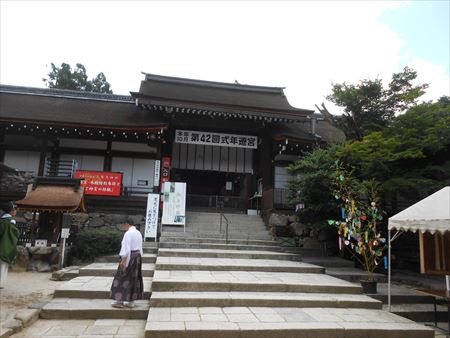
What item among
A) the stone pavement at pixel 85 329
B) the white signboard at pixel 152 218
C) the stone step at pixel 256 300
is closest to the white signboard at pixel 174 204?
the white signboard at pixel 152 218

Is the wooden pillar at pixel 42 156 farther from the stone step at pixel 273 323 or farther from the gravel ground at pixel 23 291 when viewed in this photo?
the stone step at pixel 273 323

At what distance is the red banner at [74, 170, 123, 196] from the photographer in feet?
42.8

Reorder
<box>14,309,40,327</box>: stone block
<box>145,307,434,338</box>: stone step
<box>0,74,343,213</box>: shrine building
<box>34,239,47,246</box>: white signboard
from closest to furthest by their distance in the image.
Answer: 1. <box>145,307,434,338</box>: stone step
2. <box>14,309,40,327</box>: stone block
3. <box>34,239,47,246</box>: white signboard
4. <box>0,74,343,213</box>: shrine building

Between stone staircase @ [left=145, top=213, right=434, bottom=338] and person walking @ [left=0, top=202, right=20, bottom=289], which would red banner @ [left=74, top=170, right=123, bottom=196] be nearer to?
stone staircase @ [left=145, top=213, right=434, bottom=338]

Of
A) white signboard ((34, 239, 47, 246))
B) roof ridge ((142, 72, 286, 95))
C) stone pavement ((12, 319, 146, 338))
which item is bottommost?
stone pavement ((12, 319, 146, 338))

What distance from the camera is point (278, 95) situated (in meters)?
20.0

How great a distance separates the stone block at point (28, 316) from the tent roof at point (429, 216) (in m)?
6.24

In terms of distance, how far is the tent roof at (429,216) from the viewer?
5222 mm

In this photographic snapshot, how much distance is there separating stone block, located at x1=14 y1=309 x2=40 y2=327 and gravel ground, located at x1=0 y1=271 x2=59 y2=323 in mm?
228

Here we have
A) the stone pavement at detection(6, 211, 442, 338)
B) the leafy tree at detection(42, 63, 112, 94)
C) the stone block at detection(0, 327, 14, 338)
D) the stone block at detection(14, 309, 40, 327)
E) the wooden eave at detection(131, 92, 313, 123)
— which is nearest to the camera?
the stone block at detection(0, 327, 14, 338)

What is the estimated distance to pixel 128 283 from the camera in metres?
5.71

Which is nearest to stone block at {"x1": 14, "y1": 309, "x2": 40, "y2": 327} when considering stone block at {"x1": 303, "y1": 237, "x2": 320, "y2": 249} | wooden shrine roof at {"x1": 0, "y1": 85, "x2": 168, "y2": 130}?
wooden shrine roof at {"x1": 0, "y1": 85, "x2": 168, "y2": 130}

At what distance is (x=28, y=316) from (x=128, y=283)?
4.99 feet

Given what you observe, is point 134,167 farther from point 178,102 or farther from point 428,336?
point 428,336
